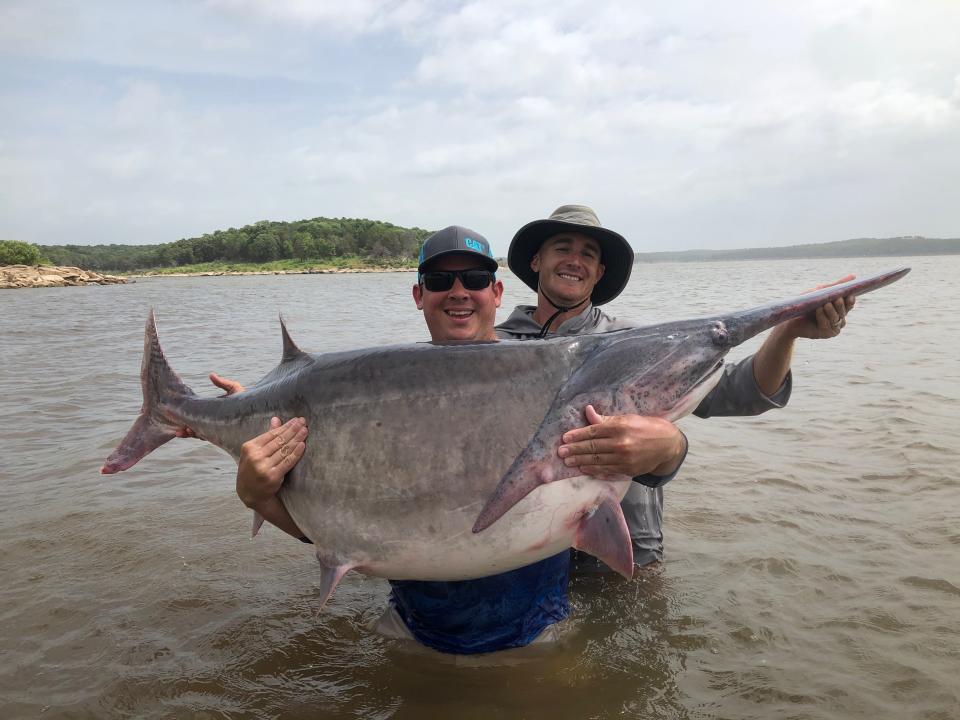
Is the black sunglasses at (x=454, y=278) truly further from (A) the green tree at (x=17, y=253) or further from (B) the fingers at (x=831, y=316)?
(A) the green tree at (x=17, y=253)

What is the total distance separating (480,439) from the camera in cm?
250

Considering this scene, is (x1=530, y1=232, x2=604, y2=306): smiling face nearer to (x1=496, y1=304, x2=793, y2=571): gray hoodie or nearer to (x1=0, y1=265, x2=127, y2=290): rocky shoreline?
(x1=496, y1=304, x2=793, y2=571): gray hoodie

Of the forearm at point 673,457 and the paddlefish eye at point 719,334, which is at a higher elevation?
the paddlefish eye at point 719,334

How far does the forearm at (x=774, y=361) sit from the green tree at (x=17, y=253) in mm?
72488

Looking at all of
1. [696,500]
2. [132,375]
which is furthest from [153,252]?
[696,500]

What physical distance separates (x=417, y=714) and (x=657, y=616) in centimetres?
167

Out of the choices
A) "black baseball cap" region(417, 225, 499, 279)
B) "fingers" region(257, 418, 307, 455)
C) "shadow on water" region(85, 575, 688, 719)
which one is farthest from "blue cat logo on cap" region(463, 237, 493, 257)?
"shadow on water" region(85, 575, 688, 719)

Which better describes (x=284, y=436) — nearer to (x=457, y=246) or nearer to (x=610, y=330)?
(x=457, y=246)

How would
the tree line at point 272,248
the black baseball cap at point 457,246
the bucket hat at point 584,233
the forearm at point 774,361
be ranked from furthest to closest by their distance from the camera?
the tree line at point 272,248 → the bucket hat at point 584,233 → the black baseball cap at point 457,246 → the forearm at point 774,361

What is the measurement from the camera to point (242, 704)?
9.86 feet

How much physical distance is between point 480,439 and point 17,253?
73017 mm

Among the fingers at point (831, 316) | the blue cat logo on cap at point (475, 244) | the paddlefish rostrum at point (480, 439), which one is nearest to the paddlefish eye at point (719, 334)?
the paddlefish rostrum at point (480, 439)

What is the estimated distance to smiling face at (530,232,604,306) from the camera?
13.9ft

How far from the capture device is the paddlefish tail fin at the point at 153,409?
3492mm
